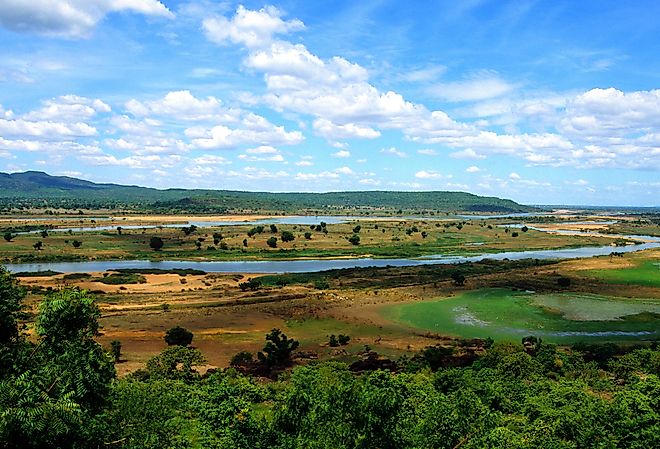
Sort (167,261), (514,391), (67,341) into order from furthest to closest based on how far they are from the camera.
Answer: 1. (167,261)
2. (514,391)
3. (67,341)

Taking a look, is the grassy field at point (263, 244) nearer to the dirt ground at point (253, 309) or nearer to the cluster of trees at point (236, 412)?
the dirt ground at point (253, 309)

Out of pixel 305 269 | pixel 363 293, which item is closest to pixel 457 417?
pixel 363 293

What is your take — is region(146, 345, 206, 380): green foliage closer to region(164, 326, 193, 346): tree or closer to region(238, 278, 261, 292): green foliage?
region(164, 326, 193, 346): tree

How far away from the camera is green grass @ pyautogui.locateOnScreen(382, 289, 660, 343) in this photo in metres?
56.8

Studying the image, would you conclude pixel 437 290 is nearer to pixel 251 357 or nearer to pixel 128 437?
pixel 251 357

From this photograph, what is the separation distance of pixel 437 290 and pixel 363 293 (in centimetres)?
1153

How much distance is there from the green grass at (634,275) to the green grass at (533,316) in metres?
14.6

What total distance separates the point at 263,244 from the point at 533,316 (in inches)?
3365

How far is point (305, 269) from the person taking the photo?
345ft

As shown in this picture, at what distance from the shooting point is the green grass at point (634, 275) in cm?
8656

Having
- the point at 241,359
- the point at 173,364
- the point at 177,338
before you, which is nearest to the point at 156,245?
the point at 177,338

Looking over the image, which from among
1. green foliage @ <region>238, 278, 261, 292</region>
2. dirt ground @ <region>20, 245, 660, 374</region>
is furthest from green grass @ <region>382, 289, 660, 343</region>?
green foliage @ <region>238, 278, 261, 292</region>

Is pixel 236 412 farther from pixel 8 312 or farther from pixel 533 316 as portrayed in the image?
pixel 533 316

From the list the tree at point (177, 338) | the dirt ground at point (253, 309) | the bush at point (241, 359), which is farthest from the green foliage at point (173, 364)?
the tree at point (177, 338)
